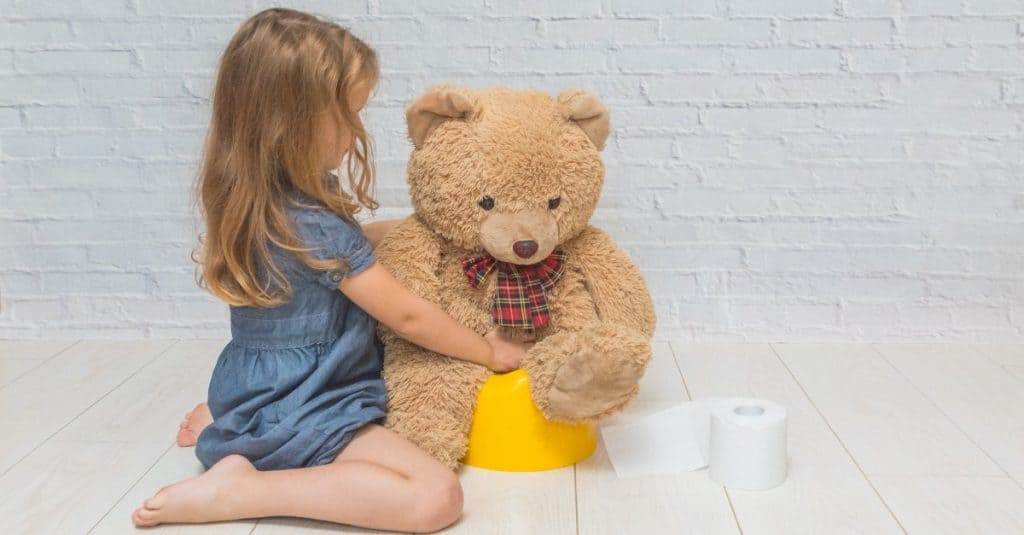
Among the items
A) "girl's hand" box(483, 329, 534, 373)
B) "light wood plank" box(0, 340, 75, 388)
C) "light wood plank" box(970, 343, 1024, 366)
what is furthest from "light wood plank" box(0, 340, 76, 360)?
"light wood plank" box(970, 343, 1024, 366)

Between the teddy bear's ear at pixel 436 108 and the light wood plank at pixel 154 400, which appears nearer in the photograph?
the teddy bear's ear at pixel 436 108

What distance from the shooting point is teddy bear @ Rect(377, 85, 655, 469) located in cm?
132

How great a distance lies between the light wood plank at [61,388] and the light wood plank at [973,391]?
1.32 meters

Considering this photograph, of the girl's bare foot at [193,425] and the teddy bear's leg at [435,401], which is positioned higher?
the teddy bear's leg at [435,401]

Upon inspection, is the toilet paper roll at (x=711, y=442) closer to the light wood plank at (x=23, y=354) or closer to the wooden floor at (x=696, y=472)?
the wooden floor at (x=696, y=472)

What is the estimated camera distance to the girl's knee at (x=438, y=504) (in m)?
1.20

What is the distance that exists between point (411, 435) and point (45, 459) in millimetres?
509

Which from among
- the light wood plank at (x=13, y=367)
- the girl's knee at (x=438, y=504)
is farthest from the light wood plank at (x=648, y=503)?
the light wood plank at (x=13, y=367)

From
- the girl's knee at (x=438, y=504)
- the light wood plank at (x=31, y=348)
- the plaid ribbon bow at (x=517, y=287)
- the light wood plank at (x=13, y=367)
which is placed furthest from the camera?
the light wood plank at (x=31, y=348)

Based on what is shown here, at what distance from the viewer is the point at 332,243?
1.31 meters

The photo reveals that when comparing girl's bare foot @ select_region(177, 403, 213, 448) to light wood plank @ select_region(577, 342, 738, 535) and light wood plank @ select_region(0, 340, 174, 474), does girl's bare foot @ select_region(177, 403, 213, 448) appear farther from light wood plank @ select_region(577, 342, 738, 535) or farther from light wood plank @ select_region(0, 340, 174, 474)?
light wood plank @ select_region(577, 342, 738, 535)

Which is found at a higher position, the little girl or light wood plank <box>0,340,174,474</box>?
the little girl

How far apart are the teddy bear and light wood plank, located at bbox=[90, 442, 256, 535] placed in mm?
262

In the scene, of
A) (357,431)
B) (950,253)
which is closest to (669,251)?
(950,253)
